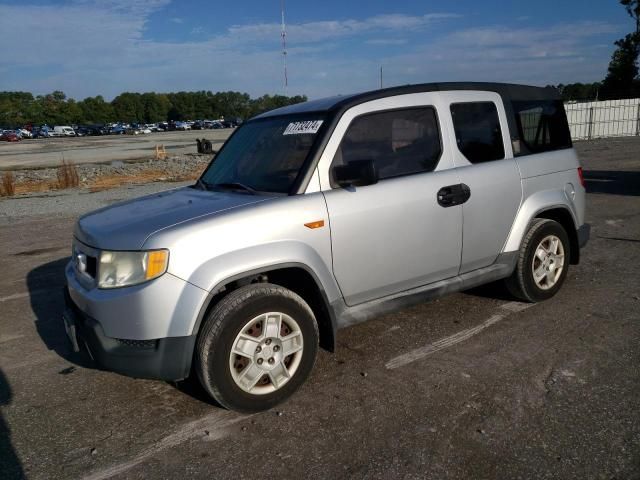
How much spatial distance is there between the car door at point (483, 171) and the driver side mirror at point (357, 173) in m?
0.95

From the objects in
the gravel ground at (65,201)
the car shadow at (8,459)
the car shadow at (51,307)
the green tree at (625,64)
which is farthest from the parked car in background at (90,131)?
the car shadow at (8,459)

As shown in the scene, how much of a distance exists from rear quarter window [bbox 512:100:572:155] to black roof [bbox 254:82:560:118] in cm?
7

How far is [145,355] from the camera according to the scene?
9.78 feet

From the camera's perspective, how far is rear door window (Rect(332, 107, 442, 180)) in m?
3.69

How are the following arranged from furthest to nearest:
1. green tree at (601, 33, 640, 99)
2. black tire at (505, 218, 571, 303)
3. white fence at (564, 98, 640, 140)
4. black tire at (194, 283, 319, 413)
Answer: green tree at (601, 33, 640, 99)
white fence at (564, 98, 640, 140)
black tire at (505, 218, 571, 303)
black tire at (194, 283, 319, 413)

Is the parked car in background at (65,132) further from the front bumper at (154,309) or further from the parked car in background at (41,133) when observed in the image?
the front bumper at (154,309)

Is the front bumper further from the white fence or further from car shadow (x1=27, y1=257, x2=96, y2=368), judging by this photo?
the white fence

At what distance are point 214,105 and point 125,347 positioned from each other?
140624mm

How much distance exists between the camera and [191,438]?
3.05 m

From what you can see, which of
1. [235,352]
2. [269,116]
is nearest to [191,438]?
[235,352]

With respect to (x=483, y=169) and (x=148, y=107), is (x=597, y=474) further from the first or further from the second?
(x=148, y=107)

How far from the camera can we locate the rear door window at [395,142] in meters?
3.69

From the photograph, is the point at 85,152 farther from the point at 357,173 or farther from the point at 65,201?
the point at 357,173

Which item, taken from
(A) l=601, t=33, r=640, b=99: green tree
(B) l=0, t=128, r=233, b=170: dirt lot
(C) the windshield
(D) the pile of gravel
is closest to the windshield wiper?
(C) the windshield
